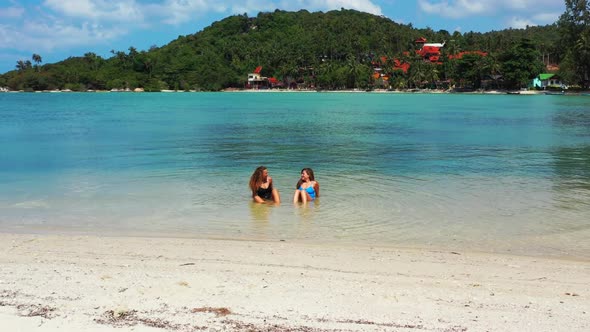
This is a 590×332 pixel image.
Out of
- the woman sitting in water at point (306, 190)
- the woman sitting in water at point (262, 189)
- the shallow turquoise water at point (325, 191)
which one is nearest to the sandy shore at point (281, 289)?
the shallow turquoise water at point (325, 191)

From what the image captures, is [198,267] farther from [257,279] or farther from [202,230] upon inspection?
[202,230]

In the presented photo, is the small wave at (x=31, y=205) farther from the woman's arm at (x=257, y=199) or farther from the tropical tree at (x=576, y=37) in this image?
the tropical tree at (x=576, y=37)

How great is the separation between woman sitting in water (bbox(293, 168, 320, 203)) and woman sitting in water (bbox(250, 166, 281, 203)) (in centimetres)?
50

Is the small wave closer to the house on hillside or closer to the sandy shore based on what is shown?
the sandy shore

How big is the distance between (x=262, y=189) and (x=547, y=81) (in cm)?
13780

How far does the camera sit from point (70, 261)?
26.1ft

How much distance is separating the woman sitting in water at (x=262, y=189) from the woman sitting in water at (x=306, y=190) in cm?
50

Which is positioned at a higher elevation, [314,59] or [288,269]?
[314,59]

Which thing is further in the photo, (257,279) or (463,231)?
(463,231)

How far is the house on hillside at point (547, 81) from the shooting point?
429 feet

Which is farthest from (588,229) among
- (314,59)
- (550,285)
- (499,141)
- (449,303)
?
(314,59)

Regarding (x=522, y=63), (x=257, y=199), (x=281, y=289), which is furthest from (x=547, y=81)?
(x=281, y=289)

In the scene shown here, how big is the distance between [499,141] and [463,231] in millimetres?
22779

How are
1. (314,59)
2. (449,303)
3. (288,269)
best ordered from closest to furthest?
(449,303), (288,269), (314,59)
